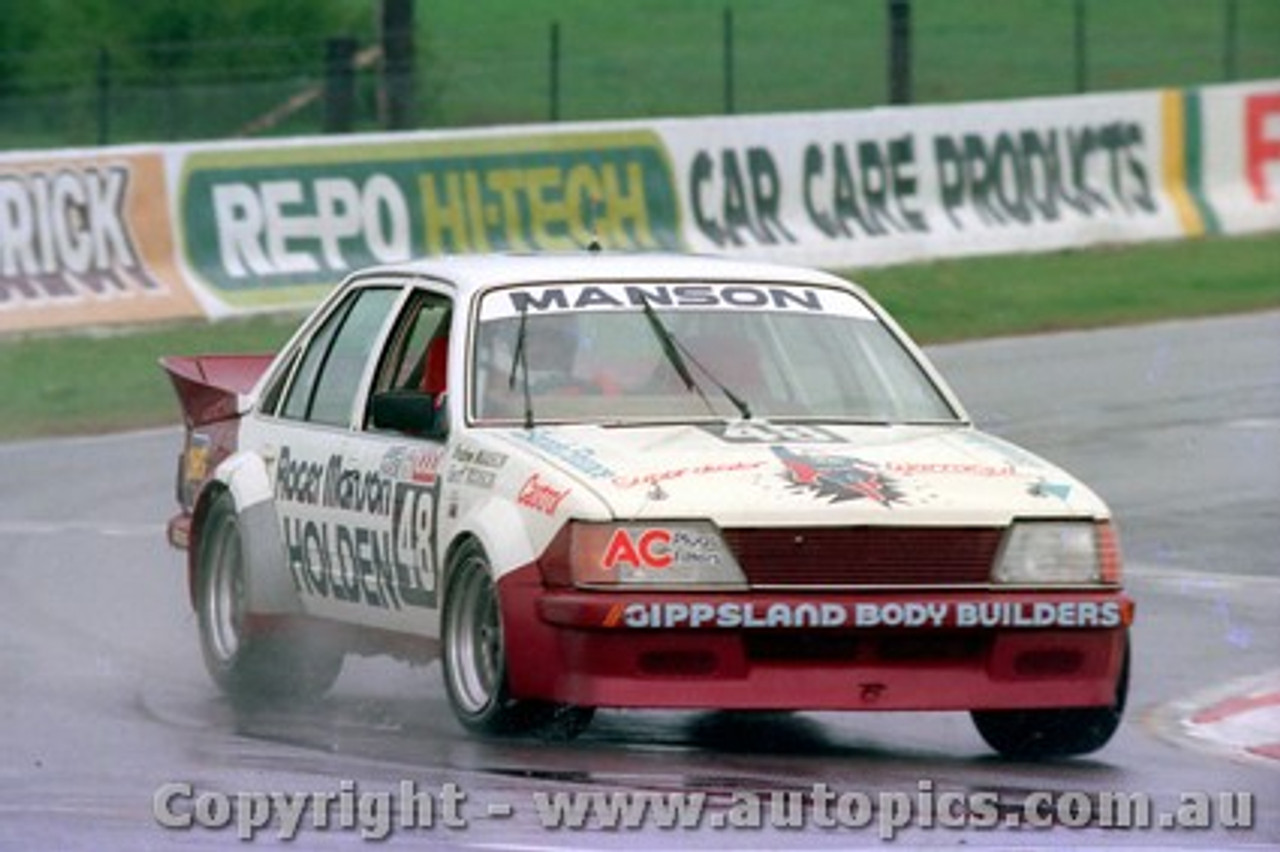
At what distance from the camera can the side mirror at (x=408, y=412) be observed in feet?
34.5

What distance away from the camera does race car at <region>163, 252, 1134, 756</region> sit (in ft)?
31.2

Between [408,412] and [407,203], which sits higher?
[408,412]

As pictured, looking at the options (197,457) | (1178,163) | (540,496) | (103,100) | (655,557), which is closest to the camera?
(655,557)

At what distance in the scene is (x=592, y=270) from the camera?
1102cm

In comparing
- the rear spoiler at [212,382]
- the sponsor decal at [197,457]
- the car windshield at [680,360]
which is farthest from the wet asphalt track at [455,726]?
the car windshield at [680,360]

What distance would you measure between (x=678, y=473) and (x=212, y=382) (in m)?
3.10

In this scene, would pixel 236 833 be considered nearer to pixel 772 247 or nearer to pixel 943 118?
pixel 772 247

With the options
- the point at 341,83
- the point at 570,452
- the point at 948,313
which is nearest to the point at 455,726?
the point at 570,452

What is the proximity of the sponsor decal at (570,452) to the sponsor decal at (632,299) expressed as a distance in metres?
0.60

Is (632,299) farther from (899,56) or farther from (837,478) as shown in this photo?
(899,56)

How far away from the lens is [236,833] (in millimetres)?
8227

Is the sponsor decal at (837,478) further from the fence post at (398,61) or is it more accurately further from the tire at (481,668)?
the fence post at (398,61)

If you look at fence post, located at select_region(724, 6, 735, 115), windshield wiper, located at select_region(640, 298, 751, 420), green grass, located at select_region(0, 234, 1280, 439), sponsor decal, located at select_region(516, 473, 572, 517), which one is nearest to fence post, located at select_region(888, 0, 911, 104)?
fence post, located at select_region(724, 6, 735, 115)

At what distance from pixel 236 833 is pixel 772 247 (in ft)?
63.8
